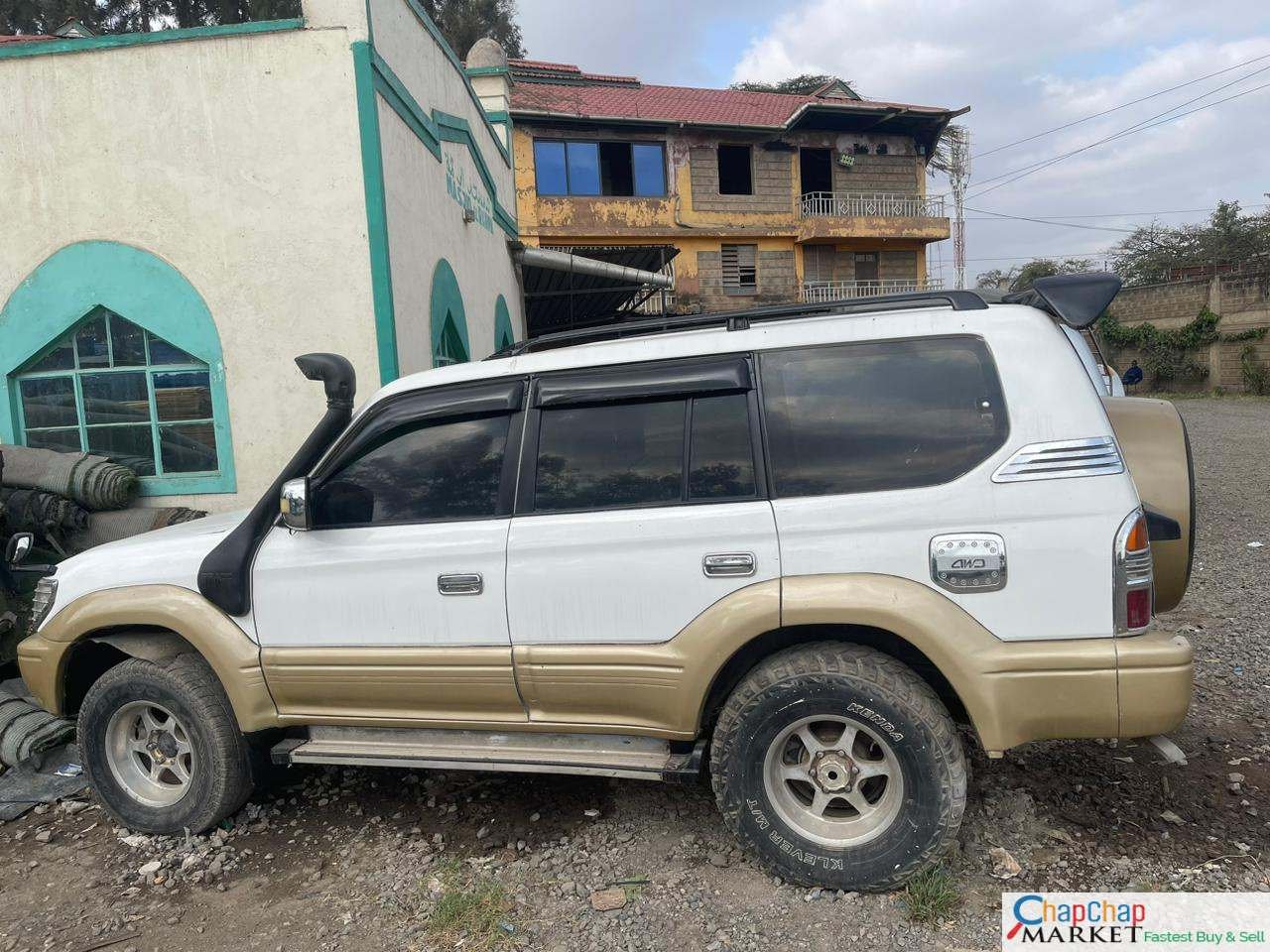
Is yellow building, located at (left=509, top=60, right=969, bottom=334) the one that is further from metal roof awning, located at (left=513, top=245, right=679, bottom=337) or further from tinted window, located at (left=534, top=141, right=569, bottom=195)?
metal roof awning, located at (left=513, top=245, right=679, bottom=337)

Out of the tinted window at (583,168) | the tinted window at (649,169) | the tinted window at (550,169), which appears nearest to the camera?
the tinted window at (550,169)

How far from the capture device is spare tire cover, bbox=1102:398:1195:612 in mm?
3018

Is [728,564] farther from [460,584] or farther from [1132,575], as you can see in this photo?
[1132,575]

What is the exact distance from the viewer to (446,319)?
7570 millimetres

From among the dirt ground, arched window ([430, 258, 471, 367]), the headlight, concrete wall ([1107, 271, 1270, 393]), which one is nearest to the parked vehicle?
the headlight

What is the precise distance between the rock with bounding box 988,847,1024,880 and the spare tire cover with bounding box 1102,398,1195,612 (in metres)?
1.07

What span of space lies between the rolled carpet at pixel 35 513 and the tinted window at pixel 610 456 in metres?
4.07

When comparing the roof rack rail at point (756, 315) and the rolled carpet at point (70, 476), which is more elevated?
the roof rack rail at point (756, 315)

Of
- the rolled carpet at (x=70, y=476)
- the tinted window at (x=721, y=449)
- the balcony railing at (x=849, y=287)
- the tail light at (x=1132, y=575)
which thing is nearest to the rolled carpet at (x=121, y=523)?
the rolled carpet at (x=70, y=476)

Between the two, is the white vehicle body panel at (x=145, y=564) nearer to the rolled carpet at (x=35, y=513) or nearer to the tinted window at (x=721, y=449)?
the tinted window at (x=721, y=449)

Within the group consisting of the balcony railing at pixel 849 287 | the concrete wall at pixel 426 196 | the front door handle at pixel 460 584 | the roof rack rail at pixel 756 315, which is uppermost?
the balcony railing at pixel 849 287

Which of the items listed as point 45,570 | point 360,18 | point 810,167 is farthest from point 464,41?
point 45,570

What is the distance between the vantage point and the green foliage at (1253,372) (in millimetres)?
25188

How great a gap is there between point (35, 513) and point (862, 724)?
5256 mm
